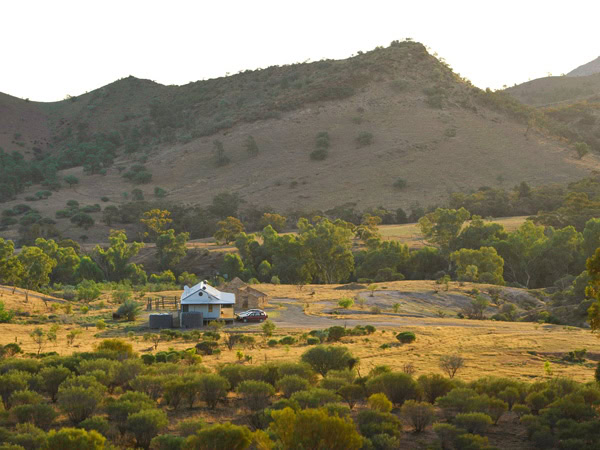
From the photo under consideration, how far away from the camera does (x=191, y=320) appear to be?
46.1m

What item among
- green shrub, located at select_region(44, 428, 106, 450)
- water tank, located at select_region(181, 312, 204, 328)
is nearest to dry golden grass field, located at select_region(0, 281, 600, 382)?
→ water tank, located at select_region(181, 312, 204, 328)

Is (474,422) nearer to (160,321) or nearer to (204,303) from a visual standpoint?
(160,321)

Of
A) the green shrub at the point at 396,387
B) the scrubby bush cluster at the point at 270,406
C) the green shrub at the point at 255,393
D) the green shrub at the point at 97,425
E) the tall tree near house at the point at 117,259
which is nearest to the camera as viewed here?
the scrubby bush cluster at the point at 270,406

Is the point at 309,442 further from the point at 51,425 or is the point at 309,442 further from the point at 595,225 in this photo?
the point at 595,225

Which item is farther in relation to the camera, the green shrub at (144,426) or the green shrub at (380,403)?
the green shrub at (380,403)

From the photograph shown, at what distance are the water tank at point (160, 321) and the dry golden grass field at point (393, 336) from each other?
716 mm

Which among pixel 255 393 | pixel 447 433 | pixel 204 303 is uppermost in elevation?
pixel 204 303

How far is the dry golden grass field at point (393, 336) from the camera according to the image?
32125 millimetres

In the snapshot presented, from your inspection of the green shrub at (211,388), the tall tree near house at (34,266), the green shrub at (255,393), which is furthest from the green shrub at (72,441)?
the tall tree near house at (34,266)

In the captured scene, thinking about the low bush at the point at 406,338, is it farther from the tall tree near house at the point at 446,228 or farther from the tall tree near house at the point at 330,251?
the tall tree near house at the point at 446,228

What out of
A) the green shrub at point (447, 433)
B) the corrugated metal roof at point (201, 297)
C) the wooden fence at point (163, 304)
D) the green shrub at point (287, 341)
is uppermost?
the corrugated metal roof at point (201, 297)

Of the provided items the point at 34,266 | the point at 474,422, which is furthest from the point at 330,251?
the point at 474,422

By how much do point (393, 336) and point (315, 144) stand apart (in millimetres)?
106441

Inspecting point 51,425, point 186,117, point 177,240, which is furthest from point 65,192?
point 51,425
